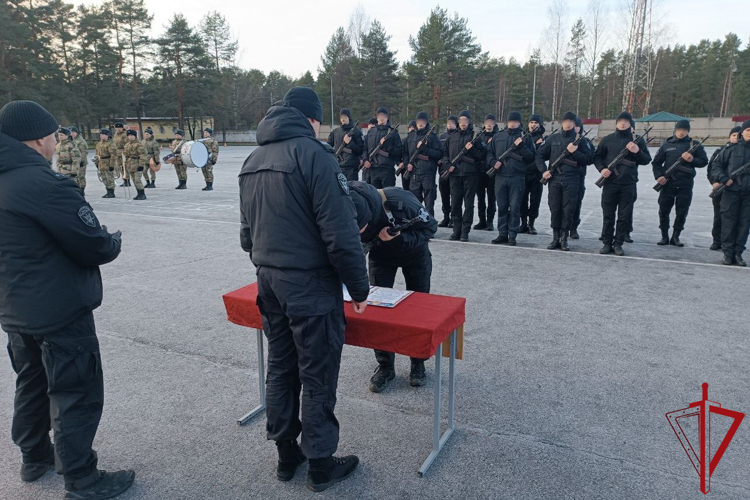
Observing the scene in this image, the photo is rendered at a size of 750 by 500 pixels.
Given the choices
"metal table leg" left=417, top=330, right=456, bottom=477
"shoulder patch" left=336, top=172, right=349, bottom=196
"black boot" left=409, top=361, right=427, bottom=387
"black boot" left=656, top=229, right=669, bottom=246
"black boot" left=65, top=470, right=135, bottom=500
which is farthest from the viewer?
"black boot" left=656, top=229, right=669, bottom=246

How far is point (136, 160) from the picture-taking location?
47.6 feet

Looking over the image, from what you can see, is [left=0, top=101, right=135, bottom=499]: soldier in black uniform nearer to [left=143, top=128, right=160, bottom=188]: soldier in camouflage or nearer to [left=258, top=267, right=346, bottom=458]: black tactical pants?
[left=258, top=267, right=346, bottom=458]: black tactical pants

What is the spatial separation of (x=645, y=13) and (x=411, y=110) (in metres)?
23.0

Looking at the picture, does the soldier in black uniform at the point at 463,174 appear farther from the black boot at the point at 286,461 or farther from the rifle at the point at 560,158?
the black boot at the point at 286,461

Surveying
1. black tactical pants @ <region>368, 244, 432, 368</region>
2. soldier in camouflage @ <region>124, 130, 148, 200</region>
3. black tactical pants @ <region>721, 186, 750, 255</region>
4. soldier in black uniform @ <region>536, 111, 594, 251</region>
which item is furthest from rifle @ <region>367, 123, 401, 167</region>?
soldier in camouflage @ <region>124, 130, 148, 200</region>

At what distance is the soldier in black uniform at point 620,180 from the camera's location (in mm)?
7645

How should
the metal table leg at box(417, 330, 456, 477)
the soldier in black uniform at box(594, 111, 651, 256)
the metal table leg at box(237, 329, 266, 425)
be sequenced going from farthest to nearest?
1. the soldier in black uniform at box(594, 111, 651, 256)
2. the metal table leg at box(237, 329, 266, 425)
3. the metal table leg at box(417, 330, 456, 477)

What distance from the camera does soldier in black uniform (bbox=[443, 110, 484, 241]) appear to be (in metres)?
8.95

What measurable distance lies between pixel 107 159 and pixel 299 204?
47.1 feet

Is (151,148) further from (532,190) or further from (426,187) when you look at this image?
(532,190)

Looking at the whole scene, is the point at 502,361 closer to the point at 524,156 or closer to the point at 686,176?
the point at 524,156

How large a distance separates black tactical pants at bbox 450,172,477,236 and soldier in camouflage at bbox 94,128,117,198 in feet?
34.1

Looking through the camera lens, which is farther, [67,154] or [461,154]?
[67,154]

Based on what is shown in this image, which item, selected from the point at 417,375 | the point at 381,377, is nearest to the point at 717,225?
the point at 417,375
